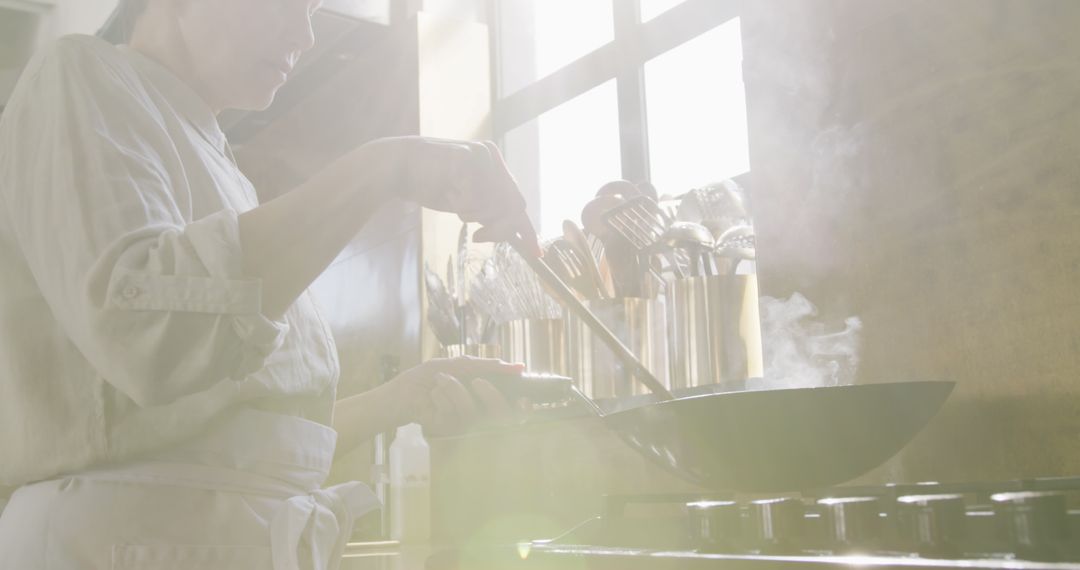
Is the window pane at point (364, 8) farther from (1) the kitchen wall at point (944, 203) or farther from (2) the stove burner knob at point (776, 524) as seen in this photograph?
(2) the stove burner knob at point (776, 524)

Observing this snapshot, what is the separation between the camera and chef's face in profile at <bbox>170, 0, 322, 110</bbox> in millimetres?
1064

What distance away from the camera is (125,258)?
782mm

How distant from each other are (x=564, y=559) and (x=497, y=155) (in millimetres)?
397

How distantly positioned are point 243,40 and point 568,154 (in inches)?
54.0

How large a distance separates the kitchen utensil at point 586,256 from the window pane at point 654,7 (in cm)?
68

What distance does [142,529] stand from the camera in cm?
92

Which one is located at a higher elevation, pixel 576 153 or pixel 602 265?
pixel 576 153

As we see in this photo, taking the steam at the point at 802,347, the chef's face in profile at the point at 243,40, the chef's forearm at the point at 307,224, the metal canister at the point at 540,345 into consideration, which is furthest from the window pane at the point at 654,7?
the chef's forearm at the point at 307,224

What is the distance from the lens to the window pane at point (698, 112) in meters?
1.92

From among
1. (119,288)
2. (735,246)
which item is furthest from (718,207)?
(119,288)

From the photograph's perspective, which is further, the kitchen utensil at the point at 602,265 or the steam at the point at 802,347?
the kitchen utensil at the point at 602,265

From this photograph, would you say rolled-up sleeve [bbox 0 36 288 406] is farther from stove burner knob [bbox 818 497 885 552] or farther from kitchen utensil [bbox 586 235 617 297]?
kitchen utensil [bbox 586 235 617 297]

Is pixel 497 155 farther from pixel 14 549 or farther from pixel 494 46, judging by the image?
pixel 494 46

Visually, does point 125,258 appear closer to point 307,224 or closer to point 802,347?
point 307,224
